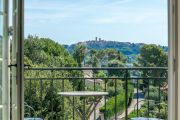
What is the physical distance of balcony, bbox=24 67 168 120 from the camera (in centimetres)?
505

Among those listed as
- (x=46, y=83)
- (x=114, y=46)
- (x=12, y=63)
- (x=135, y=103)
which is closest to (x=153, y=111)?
(x=135, y=103)

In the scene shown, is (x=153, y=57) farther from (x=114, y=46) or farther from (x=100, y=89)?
(x=100, y=89)

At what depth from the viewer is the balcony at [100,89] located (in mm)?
5055

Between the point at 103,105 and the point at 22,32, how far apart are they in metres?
3.18

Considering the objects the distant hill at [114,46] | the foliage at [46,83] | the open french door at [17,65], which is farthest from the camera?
the distant hill at [114,46]

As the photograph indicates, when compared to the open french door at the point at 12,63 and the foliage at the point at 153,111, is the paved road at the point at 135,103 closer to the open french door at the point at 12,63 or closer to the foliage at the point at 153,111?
the foliage at the point at 153,111

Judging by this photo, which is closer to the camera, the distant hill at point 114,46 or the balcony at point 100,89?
the balcony at point 100,89

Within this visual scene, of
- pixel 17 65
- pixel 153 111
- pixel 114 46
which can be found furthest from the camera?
pixel 114 46

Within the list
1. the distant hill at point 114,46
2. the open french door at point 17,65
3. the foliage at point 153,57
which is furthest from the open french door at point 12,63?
the foliage at point 153,57

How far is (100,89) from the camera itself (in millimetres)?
5336

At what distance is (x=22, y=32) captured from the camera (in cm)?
243

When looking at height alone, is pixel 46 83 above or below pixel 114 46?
below

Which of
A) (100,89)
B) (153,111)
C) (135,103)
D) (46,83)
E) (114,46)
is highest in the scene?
(114,46)

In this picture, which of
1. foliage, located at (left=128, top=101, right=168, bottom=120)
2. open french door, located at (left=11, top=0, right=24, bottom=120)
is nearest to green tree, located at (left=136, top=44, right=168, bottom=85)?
foliage, located at (left=128, top=101, right=168, bottom=120)
